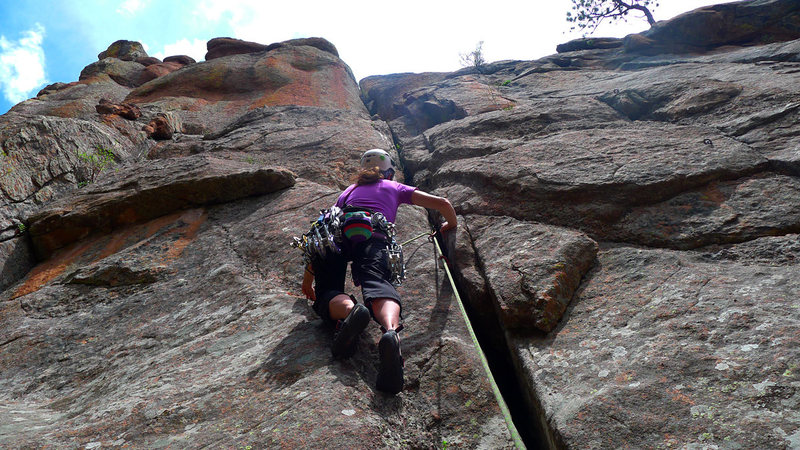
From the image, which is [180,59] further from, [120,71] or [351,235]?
[351,235]

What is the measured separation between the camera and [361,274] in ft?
12.7

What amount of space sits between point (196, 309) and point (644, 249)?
194 inches

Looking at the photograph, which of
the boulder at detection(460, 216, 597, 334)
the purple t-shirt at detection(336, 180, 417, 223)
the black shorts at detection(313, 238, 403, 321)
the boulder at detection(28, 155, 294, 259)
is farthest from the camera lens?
the boulder at detection(28, 155, 294, 259)

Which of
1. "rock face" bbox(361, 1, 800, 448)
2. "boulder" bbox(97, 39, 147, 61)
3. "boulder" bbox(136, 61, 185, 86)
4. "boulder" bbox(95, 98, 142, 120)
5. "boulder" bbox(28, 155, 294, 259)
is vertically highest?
"boulder" bbox(97, 39, 147, 61)

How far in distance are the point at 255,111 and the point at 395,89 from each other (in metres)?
5.86

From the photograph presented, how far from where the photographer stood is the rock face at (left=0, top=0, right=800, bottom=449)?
2.91 metres

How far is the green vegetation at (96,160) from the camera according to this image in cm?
872

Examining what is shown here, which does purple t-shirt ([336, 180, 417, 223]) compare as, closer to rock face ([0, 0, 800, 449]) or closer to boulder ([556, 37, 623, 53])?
rock face ([0, 0, 800, 449])

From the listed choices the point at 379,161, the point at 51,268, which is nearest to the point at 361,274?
the point at 379,161

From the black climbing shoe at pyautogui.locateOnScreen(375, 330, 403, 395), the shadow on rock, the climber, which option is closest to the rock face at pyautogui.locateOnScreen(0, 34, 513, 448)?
the shadow on rock

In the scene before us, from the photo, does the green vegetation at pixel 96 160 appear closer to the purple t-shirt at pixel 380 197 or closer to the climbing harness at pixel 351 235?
the purple t-shirt at pixel 380 197

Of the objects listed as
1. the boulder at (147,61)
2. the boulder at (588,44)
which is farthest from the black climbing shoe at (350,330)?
the boulder at (147,61)

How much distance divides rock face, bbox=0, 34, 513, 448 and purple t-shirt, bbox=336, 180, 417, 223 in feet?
3.09

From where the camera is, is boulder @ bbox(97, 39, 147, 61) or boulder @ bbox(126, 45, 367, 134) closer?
boulder @ bbox(126, 45, 367, 134)
